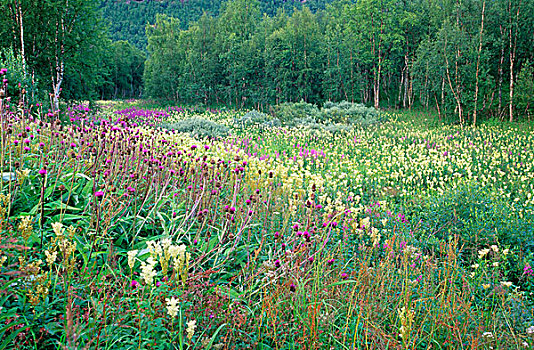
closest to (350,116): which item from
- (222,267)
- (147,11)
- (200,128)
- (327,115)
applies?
(327,115)

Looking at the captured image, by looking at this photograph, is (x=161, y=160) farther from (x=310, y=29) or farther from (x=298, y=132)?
(x=310, y=29)

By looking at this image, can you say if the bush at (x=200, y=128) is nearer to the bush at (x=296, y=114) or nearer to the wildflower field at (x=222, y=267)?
the bush at (x=296, y=114)

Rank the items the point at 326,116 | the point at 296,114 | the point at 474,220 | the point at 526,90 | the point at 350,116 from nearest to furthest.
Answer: the point at 474,220 → the point at 526,90 → the point at 350,116 → the point at 326,116 → the point at 296,114

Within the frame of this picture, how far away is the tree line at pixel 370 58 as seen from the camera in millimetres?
17016

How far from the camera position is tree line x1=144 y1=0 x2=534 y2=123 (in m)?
17.0

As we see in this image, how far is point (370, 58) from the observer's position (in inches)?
1141

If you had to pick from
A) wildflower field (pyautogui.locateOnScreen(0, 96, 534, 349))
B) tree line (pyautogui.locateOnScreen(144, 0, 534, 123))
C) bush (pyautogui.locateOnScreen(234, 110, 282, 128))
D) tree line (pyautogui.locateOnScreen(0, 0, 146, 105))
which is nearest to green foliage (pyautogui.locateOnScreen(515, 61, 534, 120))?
tree line (pyautogui.locateOnScreen(144, 0, 534, 123))

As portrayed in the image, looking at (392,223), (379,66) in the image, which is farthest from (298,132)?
(379,66)

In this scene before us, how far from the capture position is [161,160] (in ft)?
14.5

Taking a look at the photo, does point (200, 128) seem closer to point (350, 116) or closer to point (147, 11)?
point (350, 116)

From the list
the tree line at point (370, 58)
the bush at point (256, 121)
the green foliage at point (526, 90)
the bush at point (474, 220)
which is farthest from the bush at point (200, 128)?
the green foliage at point (526, 90)

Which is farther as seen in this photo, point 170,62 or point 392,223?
point 170,62

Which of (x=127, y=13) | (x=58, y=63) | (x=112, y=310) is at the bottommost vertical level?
(x=112, y=310)

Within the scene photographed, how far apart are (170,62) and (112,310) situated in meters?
38.7
